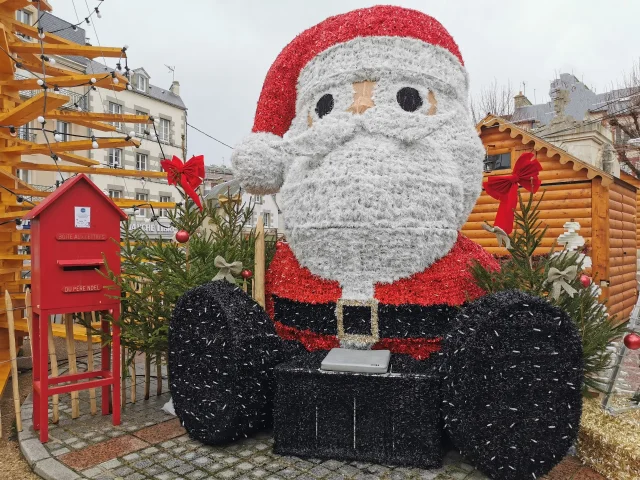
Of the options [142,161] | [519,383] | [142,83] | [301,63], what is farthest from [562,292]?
[142,83]

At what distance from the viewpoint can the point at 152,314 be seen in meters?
3.77

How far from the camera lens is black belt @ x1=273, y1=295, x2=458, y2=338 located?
3.15 meters

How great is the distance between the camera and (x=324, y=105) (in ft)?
11.4

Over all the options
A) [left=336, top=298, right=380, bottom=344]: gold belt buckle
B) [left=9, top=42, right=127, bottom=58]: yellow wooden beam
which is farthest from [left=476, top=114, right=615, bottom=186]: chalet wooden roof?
[left=336, top=298, right=380, bottom=344]: gold belt buckle

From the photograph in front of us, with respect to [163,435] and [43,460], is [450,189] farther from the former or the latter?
[43,460]

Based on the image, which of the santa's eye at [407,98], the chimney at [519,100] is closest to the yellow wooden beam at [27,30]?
the santa's eye at [407,98]

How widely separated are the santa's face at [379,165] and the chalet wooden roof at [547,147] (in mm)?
5899

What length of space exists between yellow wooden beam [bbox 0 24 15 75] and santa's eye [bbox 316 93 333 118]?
3641 mm

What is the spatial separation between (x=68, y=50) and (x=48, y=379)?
4689 millimetres

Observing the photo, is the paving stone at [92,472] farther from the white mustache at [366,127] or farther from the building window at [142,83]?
the building window at [142,83]

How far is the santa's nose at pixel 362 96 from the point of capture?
3344mm

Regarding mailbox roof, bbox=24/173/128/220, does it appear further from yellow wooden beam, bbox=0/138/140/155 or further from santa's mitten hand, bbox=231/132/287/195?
yellow wooden beam, bbox=0/138/140/155

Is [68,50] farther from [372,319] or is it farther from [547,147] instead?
[547,147]

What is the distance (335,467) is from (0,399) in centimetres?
335
